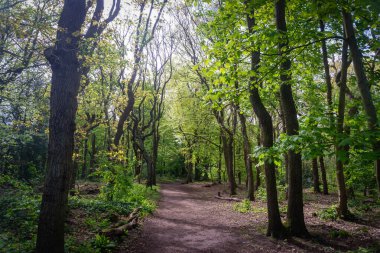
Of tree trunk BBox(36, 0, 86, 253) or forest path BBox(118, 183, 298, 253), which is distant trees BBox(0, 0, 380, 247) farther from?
forest path BBox(118, 183, 298, 253)

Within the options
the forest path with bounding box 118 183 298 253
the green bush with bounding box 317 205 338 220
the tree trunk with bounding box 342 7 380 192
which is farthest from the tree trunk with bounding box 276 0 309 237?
the tree trunk with bounding box 342 7 380 192

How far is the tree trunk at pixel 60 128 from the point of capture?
18.5 feet

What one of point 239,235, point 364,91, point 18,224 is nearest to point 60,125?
point 18,224

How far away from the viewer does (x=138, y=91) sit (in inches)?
694

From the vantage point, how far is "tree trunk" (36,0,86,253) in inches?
222

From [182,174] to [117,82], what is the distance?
30.7 m

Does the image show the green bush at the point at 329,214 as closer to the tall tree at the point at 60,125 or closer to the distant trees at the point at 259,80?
the distant trees at the point at 259,80

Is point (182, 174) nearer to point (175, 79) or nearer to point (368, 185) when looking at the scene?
point (175, 79)

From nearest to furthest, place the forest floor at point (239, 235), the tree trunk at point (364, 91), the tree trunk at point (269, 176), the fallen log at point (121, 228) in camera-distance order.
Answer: the tree trunk at point (364, 91) < the forest floor at point (239, 235) < the fallen log at point (121, 228) < the tree trunk at point (269, 176)

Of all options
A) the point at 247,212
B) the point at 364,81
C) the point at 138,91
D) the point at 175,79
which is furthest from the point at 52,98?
the point at 175,79

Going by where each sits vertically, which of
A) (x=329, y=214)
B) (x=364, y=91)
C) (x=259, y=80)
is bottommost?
(x=329, y=214)

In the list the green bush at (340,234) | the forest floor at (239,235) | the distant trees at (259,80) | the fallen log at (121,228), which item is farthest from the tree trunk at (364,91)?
the fallen log at (121,228)

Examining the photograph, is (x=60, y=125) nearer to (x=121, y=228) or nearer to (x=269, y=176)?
(x=121, y=228)

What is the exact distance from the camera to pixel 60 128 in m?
5.78
